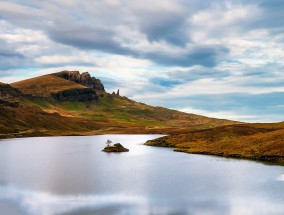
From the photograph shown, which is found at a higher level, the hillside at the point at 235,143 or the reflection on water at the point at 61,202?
the hillside at the point at 235,143

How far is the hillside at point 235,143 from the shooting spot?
11594 cm

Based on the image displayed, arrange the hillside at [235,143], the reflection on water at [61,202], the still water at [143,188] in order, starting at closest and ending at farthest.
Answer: the still water at [143,188], the reflection on water at [61,202], the hillside at [235,143]

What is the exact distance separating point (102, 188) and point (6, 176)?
29079 millimetres

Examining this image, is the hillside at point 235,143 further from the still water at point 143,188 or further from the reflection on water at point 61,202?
the reflection on water at point 61,202

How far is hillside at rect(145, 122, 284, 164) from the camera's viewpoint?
380 feet

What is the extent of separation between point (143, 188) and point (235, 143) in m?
81.5

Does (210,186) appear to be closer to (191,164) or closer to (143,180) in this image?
(143,180)

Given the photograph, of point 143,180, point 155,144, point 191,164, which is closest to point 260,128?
point 155,144

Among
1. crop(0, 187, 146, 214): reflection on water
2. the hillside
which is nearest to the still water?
crop(0, 187, 146, 214): reflection on water

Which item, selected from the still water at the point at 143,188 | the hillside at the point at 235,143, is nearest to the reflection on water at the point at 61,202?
the still water at the point at 143,188

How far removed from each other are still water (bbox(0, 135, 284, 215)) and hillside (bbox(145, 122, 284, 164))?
14191 millimetres

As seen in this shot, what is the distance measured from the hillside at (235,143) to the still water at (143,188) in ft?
46.6

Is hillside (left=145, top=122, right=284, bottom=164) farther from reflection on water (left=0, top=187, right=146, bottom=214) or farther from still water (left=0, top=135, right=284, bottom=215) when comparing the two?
reflection on water (left=0, top=187, right=146, bottom=214)

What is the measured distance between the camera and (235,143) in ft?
459
